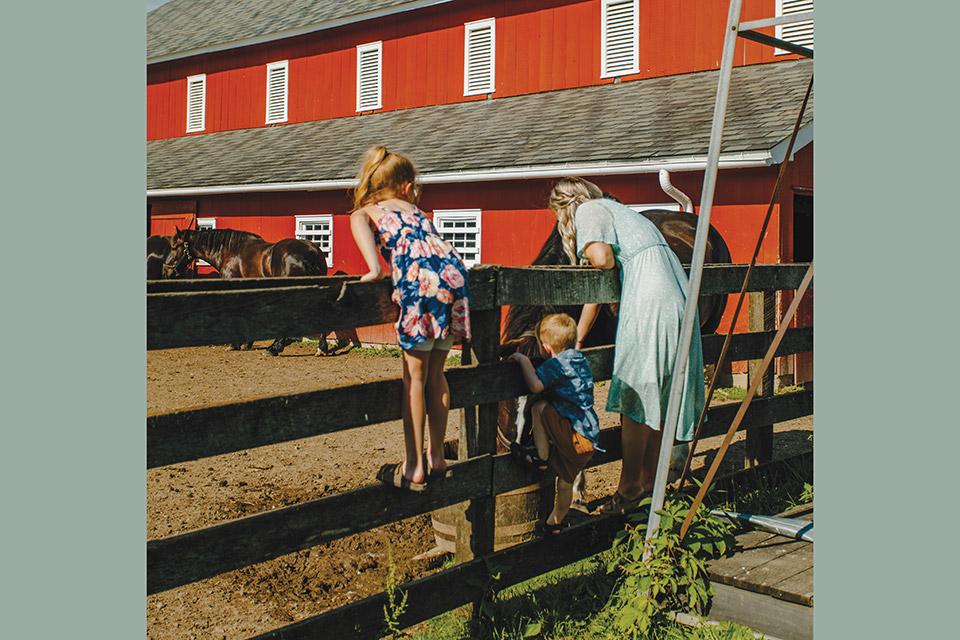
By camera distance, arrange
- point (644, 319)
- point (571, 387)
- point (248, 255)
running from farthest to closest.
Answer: point (248, 255) < point (644, 319) < point (571, 387)

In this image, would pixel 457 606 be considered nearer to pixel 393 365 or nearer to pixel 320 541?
pixel 320 541

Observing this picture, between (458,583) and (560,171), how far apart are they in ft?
30.6

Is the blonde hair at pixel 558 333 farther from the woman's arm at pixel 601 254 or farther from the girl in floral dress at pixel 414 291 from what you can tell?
the girl in floral dress at pixel 414 291

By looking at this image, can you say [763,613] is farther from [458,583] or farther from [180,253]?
[180,253]

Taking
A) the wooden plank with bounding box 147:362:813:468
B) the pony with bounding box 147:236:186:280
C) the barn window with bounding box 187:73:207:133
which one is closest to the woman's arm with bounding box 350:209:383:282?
the wooden plank with bounding box 147:362:813:468

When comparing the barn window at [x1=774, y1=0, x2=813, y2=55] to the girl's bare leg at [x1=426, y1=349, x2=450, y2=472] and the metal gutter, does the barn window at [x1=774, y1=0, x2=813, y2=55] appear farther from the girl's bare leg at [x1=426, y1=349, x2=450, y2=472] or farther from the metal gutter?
the girl's bare leg at [x1=426, y1=349, x2=450, y2=472]

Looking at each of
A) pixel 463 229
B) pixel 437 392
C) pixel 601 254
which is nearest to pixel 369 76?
pixel 463 229

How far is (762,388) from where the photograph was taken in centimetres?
591

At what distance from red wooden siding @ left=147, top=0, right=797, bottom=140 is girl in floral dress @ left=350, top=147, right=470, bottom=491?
1113 centimetres

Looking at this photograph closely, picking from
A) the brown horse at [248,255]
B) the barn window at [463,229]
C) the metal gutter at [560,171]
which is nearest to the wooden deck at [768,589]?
the metal gutter at [560,171]

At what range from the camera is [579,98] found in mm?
14727

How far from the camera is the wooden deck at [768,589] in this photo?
11.5 feet

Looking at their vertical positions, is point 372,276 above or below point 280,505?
above

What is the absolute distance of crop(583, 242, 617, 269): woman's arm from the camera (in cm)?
407
